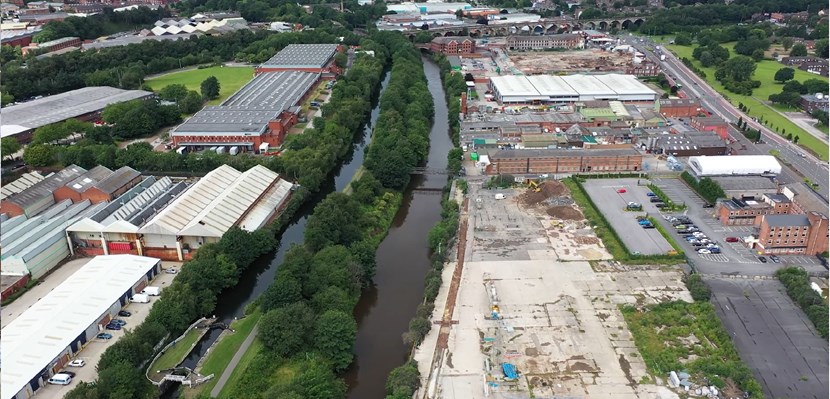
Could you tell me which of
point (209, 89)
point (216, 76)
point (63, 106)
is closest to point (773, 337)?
point (209, 89)

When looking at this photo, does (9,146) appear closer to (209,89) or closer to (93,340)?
(209,89)

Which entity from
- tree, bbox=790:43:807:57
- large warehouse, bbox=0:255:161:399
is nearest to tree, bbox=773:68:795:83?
tree, bbox=790:43:807:57

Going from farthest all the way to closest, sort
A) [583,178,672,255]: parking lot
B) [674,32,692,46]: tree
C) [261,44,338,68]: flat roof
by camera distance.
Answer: [674,32,692,46]: tree → [261,44,338,68]: flat roof → [583,178,672,255]: parking lot

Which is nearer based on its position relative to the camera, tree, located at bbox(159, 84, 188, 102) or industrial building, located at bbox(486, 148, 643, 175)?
industrial building, located at bbox(486, 148, 643, 175)

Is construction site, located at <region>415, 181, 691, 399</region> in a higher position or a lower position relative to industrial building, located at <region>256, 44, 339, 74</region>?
lower

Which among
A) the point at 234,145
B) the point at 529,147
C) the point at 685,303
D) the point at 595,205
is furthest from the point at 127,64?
the point at 685,303

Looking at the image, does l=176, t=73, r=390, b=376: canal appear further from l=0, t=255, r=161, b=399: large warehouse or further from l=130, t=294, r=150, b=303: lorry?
l=0, t=255, r=161, b=399: large warehouse
